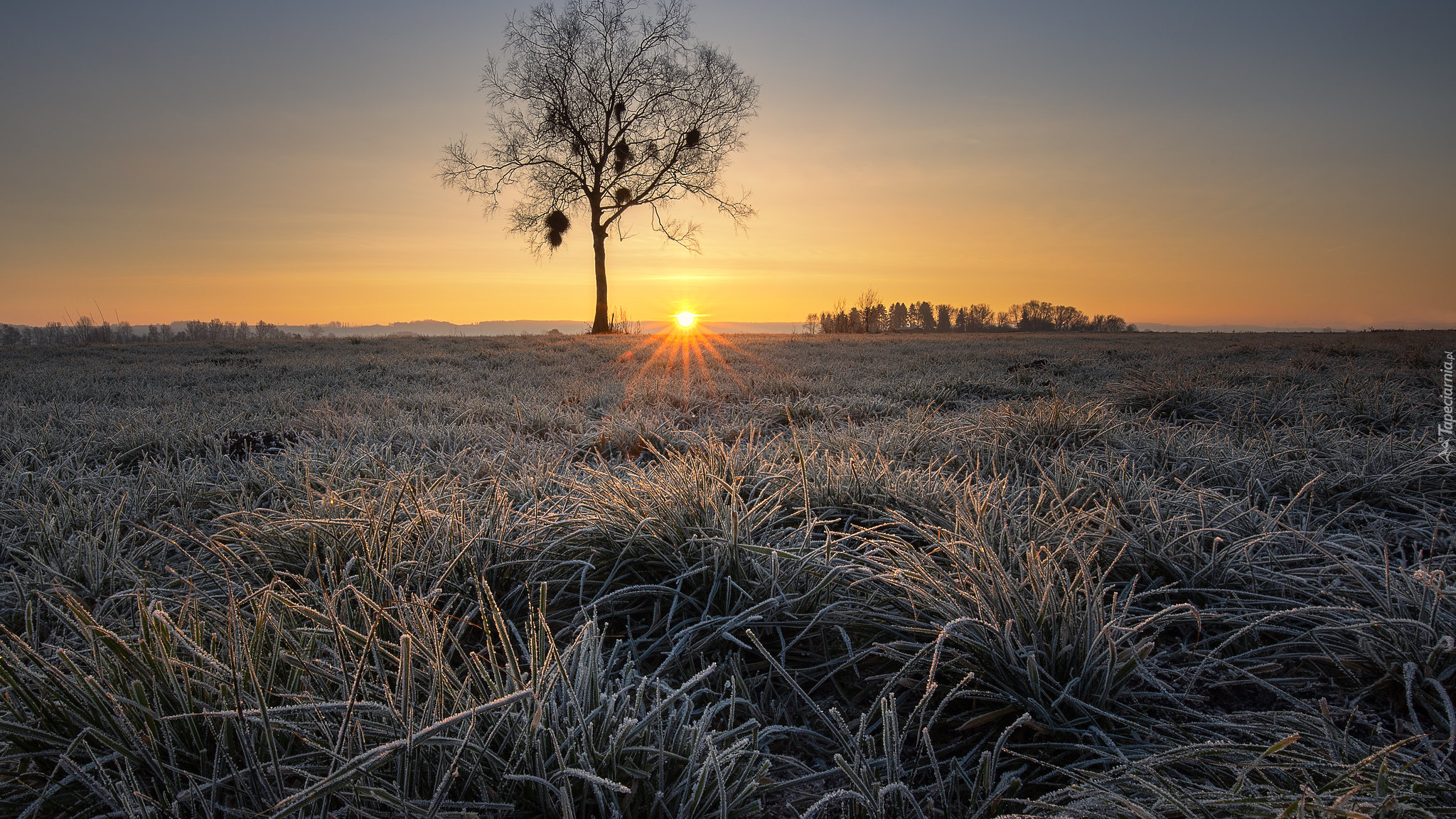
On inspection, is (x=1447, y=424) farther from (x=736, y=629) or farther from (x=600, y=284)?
(x=600, y=284)

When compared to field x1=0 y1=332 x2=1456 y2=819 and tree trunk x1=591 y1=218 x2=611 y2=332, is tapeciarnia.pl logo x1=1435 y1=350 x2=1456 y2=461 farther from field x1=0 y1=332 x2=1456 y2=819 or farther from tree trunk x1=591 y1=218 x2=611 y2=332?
tree trunk x1=591 y1=218 x2=611 y2=332

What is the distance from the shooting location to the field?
3.10 feet

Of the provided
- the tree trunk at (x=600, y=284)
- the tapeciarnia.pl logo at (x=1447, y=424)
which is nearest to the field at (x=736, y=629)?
the tapeciarnia.pl logo at (x=1447, y=424)

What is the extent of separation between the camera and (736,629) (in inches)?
61.6

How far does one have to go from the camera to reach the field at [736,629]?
3.10 ft

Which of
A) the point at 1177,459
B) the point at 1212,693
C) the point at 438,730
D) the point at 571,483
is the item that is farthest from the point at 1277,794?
the point at 1177,459

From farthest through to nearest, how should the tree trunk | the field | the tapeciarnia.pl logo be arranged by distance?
the tree trunk → the tapeciarnia.pl logo → the field

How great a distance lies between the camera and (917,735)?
1242 mm

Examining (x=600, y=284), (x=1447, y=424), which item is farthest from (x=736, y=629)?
(x=600, y=284)

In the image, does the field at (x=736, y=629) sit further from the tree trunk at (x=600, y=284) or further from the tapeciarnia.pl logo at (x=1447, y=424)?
the tree trunk at (x=600, y=284)

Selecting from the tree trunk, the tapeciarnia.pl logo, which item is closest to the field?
the tapeciarnia.pl logo

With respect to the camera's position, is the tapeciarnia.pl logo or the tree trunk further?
the tree trunk

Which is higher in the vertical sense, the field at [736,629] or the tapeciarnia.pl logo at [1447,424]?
the tapeciarnia.pl logo at [1447,424]

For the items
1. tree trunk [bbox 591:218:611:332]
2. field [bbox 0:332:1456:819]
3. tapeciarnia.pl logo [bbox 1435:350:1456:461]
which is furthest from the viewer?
tree trunk [bbox 591:218:611:332]
